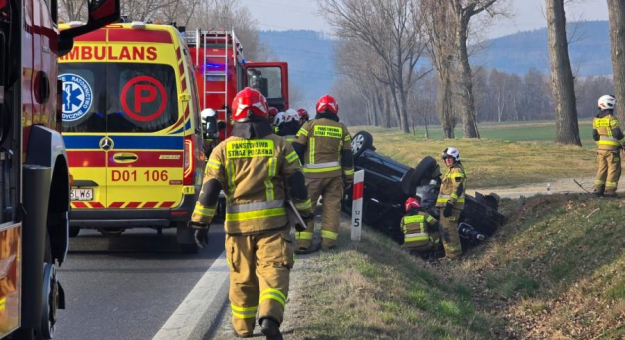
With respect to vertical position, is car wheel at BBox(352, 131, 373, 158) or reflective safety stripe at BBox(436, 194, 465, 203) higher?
car wheel at BBox(352, 131, 373, 158)

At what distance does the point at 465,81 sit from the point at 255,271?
35100mm

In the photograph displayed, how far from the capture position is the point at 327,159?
11.1 m

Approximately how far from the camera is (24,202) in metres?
4.74

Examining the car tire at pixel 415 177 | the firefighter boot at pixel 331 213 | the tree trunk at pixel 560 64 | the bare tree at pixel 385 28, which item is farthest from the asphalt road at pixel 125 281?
the bare tree at pixel 385 28

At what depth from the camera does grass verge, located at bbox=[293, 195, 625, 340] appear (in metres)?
7.43

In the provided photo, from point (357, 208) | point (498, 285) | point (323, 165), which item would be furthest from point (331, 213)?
point (498, 285)

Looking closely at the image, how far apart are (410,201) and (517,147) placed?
17.9 metres

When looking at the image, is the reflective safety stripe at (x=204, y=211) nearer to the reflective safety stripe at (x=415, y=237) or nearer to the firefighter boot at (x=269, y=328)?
the firefighter boot at (x=269, y=328)

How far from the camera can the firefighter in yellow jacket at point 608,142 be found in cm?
1537

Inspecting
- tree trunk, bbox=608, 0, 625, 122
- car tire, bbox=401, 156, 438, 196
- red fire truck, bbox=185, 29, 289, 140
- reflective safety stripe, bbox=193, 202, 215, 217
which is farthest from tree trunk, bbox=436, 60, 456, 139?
reflective safety stripe, bbox=193, 202, 215, 217

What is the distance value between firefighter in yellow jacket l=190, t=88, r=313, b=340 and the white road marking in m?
0.56

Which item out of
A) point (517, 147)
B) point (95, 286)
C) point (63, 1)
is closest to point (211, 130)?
point (95, 286)

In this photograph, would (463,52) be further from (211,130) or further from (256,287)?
(256,287)

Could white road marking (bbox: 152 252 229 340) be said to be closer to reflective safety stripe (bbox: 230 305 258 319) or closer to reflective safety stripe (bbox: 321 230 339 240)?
reflective safety stripe (bbox: 230 305 258 319)
